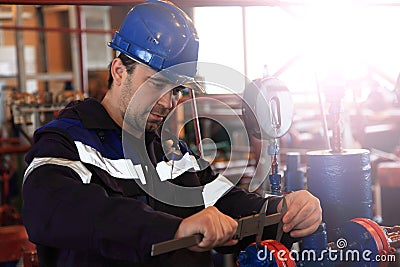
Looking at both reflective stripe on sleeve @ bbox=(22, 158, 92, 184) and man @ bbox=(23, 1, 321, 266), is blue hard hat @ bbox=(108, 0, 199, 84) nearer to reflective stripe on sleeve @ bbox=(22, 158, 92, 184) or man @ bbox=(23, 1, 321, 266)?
man @ bbox=(23, 1, 321, 266)

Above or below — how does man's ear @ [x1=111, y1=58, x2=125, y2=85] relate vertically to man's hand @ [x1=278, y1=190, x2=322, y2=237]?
above

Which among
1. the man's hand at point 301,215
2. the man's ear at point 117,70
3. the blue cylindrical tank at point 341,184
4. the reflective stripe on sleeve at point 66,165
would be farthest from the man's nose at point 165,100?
the blue cylindrical tank at point 341,184

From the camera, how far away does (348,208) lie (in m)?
1.55

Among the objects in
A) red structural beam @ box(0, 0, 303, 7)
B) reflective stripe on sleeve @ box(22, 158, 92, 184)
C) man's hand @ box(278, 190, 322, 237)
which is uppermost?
red structural beam @ box(0, 0, 303, 7)

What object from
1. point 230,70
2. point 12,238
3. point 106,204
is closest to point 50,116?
point 12,238

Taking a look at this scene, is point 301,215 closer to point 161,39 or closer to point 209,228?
point 209,228

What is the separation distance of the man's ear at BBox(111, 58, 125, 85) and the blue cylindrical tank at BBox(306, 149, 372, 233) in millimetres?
554

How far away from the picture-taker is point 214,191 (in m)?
1.54

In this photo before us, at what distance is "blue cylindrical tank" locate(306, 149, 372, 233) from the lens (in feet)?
5.04

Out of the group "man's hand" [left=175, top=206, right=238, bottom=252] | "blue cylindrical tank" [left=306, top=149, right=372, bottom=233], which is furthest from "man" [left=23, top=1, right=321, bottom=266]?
"blue cylindrical tank" [left=306, top=149, right=372, bottom=233]

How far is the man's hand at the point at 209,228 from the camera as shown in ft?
3.21

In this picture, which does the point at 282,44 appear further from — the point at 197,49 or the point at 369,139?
the point at 197,49

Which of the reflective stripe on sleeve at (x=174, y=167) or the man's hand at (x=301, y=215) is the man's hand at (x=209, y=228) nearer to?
the man's hand at (x=301, y=215)

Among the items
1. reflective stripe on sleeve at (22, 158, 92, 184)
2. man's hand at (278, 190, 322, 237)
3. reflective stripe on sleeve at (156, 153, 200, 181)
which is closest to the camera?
reflective stripe on sleeve at (22, 158, 92, 184)
